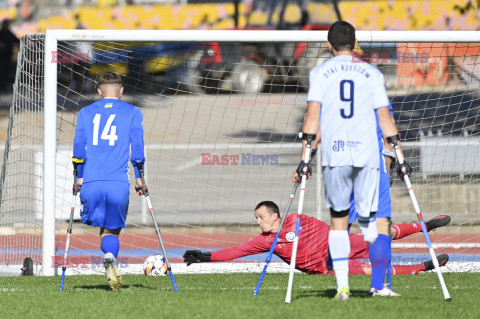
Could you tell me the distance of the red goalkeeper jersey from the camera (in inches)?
326

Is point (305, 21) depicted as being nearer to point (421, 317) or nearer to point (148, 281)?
point (148, 281)

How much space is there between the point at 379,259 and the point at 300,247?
210 centimetres

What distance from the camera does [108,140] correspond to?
23.6 feet

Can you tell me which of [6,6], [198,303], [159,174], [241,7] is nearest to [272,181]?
[159,174]

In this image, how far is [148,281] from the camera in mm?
8148

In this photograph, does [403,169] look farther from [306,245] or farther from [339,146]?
[306,245]

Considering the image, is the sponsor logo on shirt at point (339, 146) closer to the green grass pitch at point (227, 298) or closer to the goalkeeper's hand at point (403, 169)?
the goalkeeper's hand at point (403, 169)

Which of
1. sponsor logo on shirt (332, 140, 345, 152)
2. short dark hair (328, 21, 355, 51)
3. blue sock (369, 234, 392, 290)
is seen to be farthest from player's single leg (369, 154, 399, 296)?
short dark hair (328, 21, 355, 51)

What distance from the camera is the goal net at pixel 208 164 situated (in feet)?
29.5

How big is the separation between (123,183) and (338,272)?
2135mm

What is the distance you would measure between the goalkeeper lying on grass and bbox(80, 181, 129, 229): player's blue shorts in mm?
1243

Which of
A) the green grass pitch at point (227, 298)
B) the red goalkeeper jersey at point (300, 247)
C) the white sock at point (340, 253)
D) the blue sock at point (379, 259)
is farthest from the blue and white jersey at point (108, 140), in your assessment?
the blue sock at point (379, 259)

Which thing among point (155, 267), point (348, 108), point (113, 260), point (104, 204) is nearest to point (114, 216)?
point (104, 204)

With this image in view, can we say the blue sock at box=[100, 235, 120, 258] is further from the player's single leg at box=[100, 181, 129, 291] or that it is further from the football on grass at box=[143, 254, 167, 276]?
the football on grass at box=[143, 254, 167, 276]
